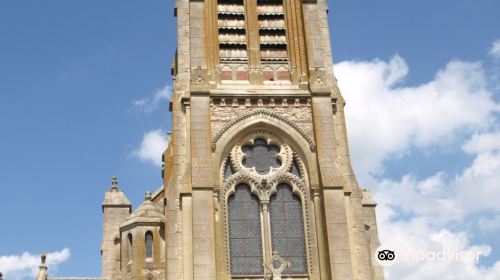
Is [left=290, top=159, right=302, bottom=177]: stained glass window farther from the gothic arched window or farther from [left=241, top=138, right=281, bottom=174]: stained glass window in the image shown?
the gothic arched window

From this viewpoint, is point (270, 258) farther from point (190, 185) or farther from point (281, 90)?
point (281, 90)

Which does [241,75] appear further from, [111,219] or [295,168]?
[111,219]

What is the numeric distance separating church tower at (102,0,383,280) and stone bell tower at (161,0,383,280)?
49 mm

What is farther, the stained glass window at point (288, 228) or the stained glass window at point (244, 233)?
the stained glass window at point (288, 228)

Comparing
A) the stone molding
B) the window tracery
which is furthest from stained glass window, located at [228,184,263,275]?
the stone molding

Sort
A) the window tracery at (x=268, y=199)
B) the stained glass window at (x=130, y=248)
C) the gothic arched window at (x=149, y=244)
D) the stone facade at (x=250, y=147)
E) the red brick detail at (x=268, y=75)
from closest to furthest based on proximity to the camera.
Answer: the stone facade at (x=250, y=147) → the window tracery at (x=268, y=199) → the gothic arched window at (x=149, y=244) → the stained glass window at (x=130, y=248) → the red brick detail at (x=268, y=75)

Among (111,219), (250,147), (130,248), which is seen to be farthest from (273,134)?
(111,219)

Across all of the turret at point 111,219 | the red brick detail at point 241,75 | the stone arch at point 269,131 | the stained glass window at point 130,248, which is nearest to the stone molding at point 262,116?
the stone arch at point 269,131

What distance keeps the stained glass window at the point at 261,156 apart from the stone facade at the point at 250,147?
5cm

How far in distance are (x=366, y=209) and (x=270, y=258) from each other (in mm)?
10373

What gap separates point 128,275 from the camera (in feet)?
114

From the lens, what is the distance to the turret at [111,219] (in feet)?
138

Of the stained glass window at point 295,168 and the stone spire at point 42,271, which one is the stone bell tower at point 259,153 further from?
the stone spire at point 42,271

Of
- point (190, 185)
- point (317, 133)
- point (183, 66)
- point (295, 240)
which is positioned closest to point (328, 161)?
point (317, 133)
